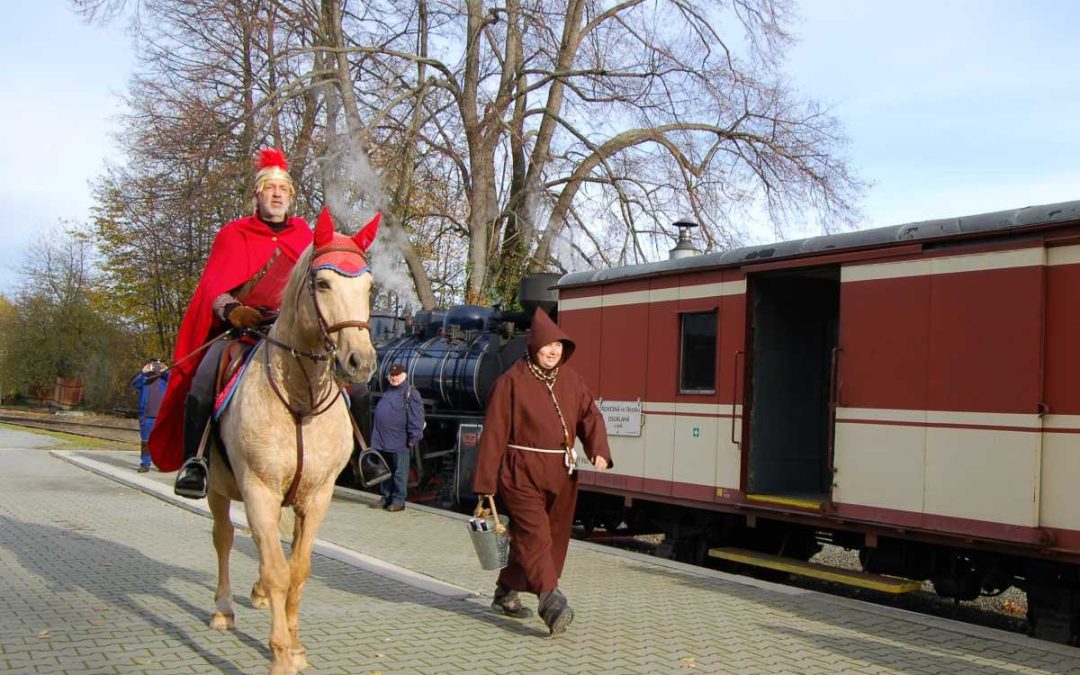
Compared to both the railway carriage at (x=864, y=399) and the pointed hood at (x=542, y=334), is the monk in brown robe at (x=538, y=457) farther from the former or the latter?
the railway carriage at (x=864, y=399)

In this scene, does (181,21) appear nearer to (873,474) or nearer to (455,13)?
(455,13)

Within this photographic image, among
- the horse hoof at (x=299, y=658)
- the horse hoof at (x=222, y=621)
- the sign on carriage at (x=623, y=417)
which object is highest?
the sign on carriage at (x=623, y=417)

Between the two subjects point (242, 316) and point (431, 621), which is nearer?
point (242, 316)

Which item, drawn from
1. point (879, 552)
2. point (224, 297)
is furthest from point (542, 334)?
point (879, 552)

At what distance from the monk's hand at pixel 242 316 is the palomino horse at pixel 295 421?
238 millimetres

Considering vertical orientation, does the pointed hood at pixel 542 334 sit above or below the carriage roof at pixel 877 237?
below

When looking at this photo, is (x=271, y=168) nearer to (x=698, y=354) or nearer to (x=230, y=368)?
(x=230, y=368)

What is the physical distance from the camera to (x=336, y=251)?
15.8 ft

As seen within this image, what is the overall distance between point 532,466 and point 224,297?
2.17 meters

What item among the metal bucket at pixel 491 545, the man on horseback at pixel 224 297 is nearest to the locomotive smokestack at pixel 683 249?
the metal bucket at pixel 491 545

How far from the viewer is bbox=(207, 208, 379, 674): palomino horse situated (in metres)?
4.79

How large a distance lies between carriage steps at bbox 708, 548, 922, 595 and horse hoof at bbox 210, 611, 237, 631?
4.97m

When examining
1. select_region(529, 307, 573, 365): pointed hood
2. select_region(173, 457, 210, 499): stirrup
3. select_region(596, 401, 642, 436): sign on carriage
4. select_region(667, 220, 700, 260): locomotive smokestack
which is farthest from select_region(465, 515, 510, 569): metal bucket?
select_region(667, 220, 700, 260): locomotive smokestack

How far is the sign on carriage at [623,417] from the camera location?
35.0ft
